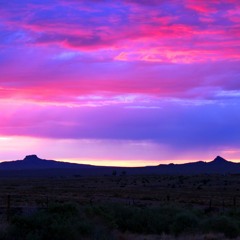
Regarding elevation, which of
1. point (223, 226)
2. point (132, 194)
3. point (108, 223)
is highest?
point (132, 194)

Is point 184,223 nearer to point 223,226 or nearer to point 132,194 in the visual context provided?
point 223,226

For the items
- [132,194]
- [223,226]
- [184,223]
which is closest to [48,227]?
[184,223]

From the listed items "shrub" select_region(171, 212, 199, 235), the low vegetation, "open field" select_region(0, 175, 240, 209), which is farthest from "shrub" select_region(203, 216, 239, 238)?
"open field" select_region(0, 175, 240, 209)

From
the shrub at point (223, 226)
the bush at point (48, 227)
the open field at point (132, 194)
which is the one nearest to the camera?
the bush at point (48, 227)

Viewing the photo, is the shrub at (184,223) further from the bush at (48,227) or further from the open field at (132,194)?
the open field at (132,194)

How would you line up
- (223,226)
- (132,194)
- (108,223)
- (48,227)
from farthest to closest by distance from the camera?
(132,194)
(223,226)
(108,223)
(48,227)

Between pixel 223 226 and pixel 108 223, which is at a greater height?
pixel 108 223

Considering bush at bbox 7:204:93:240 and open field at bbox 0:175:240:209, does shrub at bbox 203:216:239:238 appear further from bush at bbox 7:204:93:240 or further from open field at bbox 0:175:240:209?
open field at bbox 0:175:240:209

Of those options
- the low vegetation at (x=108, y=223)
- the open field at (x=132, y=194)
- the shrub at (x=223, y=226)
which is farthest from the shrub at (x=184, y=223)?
the open field at (x=132, y=194)

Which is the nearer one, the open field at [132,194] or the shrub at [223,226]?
the shrub at [223,226]

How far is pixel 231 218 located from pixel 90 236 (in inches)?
424

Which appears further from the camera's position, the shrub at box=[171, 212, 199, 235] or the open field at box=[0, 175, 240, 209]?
the open field at box=[0, 175, 240, 209]

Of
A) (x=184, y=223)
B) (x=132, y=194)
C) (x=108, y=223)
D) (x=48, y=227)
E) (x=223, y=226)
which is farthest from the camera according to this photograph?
(x=132, y=194)

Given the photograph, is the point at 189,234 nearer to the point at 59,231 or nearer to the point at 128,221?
the point at 128,221
